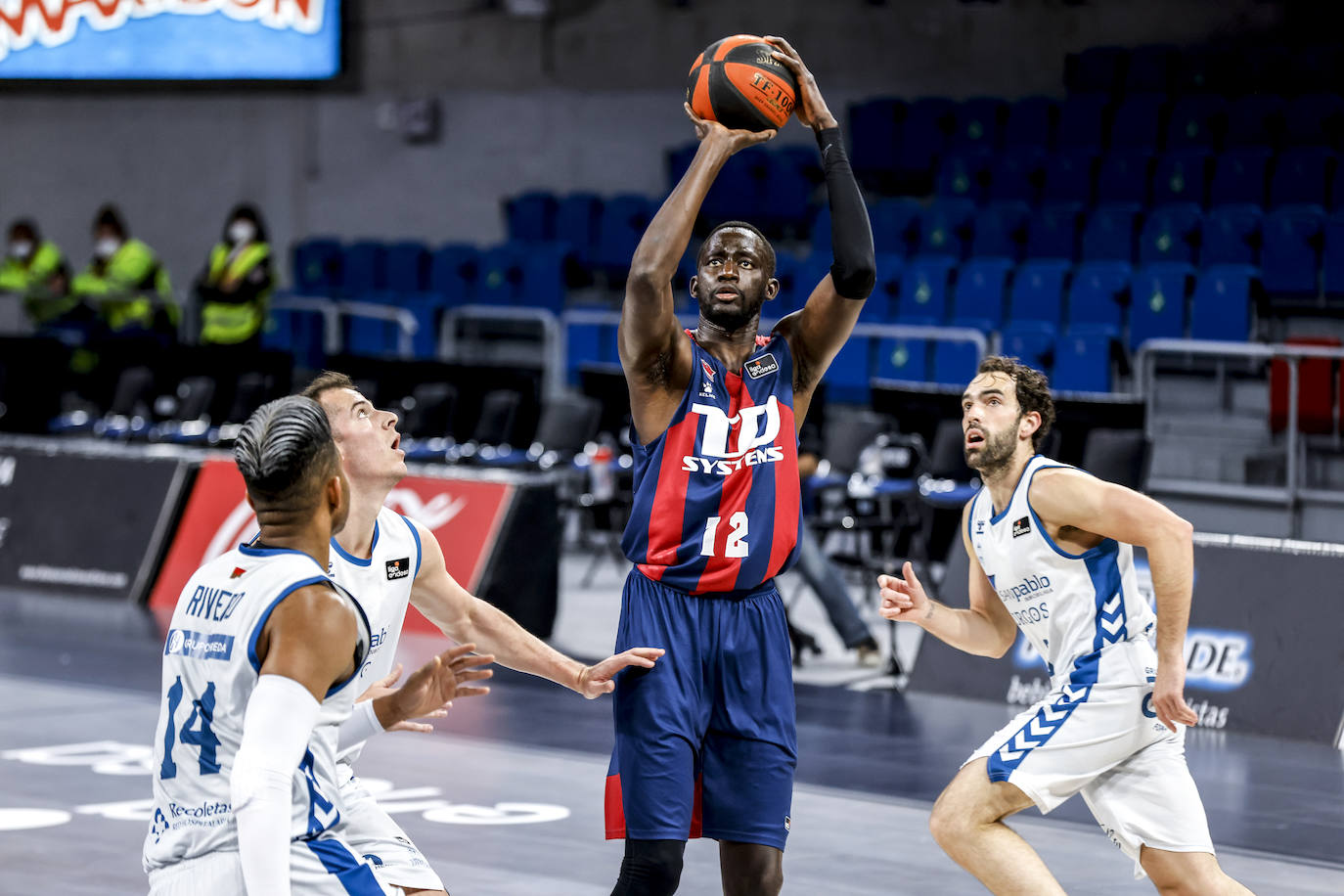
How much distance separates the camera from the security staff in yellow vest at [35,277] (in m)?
19.3

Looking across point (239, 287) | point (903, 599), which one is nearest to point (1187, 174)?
point (239, 287)

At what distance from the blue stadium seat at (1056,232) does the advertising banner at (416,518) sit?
6776 mm

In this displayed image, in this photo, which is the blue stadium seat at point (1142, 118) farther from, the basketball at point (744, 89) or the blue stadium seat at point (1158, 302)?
the basketball at point (744, 89)

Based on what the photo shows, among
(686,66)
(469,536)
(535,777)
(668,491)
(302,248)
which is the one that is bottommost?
(535,777)

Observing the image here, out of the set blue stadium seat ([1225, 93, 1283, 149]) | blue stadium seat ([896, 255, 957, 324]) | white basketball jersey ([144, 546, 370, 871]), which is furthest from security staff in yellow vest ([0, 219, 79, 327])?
white basketball jersey ([144, 546, 370, 871])

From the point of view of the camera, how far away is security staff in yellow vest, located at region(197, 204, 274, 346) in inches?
703

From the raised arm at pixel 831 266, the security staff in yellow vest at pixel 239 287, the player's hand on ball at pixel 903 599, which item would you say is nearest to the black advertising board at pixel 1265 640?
the player's hand on ball at pixel 903 599

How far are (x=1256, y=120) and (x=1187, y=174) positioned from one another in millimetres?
793

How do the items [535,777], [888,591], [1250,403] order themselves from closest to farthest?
[888,591]
[535,777]
[1250,403]

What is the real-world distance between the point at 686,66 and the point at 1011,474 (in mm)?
15679

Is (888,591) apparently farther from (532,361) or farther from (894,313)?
(532,361)

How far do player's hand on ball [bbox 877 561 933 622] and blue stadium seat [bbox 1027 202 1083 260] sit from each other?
37.8ft

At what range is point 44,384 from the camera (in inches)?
701

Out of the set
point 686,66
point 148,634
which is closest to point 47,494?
point 148,634
